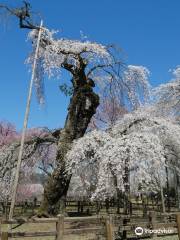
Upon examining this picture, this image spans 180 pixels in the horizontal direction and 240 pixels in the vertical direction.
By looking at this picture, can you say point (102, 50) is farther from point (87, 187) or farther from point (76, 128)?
point (87, 187)

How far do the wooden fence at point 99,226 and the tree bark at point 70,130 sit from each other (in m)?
4.61

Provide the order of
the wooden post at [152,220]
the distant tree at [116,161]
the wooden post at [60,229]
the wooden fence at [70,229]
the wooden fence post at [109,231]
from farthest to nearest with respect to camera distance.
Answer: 1. the distant tree at [116,161]
2. the wooden post at [152,220]
3. the wooden fence post at [109,231]
4. the wooden post at [60,229]
5. the wooden fence at [70,229]

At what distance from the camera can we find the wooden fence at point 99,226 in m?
9.26

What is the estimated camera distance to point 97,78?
19.7 m

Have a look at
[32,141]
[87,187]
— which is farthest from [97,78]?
[87,187]

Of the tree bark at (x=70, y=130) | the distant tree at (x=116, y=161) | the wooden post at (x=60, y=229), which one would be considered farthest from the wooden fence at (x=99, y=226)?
the tree bark at (x=70, y=130)

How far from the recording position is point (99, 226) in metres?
10.5

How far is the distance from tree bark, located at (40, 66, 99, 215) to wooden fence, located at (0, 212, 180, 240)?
4.61m

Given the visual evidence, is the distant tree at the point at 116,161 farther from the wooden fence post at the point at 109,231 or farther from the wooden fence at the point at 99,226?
the wooden fence post at the point at 109,231

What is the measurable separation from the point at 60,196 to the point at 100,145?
3.48m

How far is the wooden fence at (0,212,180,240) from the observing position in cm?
926

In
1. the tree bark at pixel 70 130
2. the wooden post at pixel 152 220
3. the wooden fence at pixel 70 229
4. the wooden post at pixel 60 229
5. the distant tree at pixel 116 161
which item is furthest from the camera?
the tree bark at pixel 70 130

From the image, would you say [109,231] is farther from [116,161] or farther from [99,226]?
[116,161]

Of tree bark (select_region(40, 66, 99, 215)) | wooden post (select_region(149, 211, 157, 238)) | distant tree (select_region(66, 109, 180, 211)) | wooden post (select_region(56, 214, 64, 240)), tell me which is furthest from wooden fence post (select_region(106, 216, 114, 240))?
tree bark (select_region(40, 66, 99, 215))
